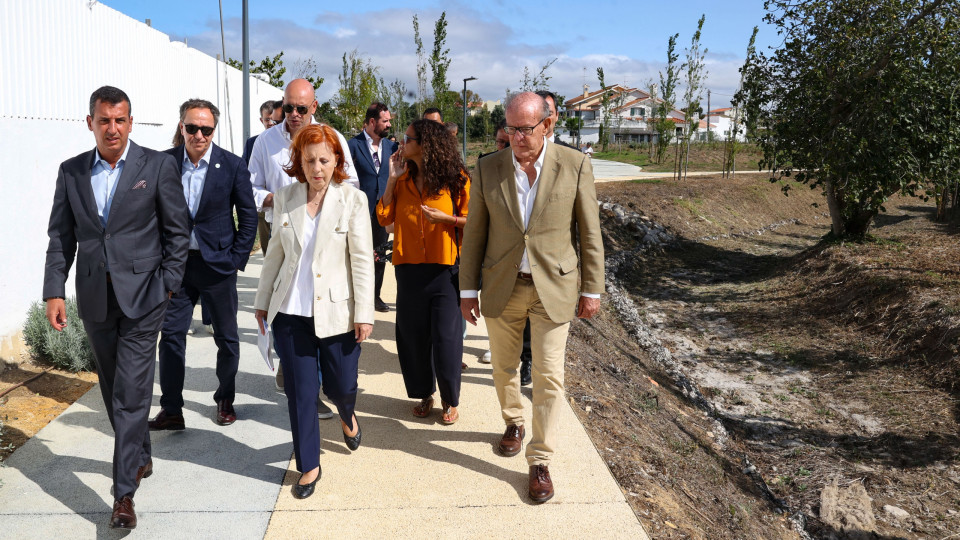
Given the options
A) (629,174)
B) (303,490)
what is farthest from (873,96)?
(629,174)

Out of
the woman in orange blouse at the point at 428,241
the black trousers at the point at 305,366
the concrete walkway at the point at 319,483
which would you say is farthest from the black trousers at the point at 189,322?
the woman in orange blouse at the point at 428,241

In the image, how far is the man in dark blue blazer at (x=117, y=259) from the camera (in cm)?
359

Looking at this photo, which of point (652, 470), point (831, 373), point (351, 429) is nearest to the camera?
point (351, 429)

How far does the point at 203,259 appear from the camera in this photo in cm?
454

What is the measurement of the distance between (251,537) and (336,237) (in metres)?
1.58

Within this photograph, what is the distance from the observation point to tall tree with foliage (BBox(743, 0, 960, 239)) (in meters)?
11.4

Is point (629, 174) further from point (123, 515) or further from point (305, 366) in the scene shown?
point (123, 515)

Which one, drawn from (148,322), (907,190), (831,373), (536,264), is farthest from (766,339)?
(148,322)

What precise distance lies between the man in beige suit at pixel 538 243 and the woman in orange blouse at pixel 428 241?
57 cm

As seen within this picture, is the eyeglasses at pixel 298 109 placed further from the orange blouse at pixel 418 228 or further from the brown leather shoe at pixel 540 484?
the brown leather shoe at pixel 540 484

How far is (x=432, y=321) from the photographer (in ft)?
15.7

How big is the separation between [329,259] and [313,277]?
13 cm

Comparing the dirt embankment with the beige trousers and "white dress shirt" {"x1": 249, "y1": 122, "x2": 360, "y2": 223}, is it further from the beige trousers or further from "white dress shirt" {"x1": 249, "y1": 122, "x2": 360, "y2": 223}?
"white dress shirt" {"x1": 249, "y1": 122, "x2": 360, "y2": 223}

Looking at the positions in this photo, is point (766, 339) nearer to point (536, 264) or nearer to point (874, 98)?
point (874, 98)
